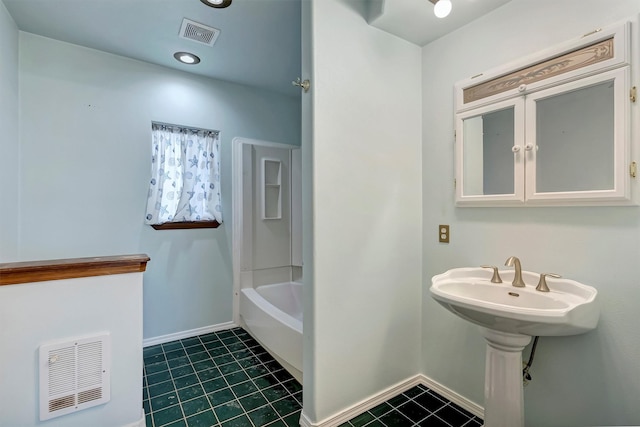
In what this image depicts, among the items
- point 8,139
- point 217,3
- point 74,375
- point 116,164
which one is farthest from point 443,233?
point 8,139

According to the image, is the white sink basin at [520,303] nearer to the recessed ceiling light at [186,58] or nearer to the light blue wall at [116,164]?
the light blue wall at [116,164]

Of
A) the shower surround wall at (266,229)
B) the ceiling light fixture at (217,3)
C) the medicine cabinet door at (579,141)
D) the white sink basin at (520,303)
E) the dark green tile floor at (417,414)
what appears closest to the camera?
the white sink basin at (520,303)

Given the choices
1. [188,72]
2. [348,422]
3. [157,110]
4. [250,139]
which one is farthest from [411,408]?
[188,72]

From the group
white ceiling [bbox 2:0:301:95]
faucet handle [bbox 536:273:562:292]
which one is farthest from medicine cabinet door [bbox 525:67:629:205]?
white ceiling [bbox 2:0:301:95]

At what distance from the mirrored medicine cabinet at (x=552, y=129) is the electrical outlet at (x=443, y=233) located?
0.63ft

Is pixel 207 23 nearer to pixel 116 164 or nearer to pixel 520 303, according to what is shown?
pixel 116 164

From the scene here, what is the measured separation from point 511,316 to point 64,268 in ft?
6.50

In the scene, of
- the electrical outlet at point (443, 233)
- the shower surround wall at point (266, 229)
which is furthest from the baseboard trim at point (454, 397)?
the shower surround wall at point (266, 229)

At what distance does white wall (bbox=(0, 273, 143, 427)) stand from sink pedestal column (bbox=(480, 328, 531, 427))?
5.90 feet

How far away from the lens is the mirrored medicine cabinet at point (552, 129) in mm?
1189

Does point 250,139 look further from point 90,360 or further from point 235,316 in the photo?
point 90,360

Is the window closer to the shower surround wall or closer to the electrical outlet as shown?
the shower surround wall

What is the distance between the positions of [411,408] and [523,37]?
2221 millimetres

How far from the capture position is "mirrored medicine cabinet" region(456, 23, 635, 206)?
119cm
